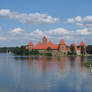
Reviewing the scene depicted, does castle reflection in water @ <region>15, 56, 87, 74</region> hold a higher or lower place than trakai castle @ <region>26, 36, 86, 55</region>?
lower

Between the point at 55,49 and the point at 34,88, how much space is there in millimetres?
102589

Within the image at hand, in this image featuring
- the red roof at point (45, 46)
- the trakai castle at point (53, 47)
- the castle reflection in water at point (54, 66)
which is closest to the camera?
the castle reflection in water at point (54, 66)

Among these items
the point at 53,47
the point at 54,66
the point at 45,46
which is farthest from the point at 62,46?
the point at 54,66

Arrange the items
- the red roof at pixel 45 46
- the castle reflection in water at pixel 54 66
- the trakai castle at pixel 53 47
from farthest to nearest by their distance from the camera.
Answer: the red roof at pixel 45 46, the trakai castle at pixel 53 47, the castle reflection in water at pixel 54 66

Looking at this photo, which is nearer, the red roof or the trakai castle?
the trakai castle

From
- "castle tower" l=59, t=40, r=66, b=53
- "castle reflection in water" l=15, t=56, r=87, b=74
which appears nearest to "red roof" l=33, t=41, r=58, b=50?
"castle tower" l=59, t=40, r=66, b=53

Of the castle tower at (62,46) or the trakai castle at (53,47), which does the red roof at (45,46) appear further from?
the castle tower at (62,46)

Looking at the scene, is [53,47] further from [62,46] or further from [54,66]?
[54,66]

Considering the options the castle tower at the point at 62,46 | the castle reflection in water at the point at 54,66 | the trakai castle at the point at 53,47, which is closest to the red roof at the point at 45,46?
the trakai castle at the point at 53,47

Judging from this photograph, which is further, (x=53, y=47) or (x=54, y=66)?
(x=53, y=47)

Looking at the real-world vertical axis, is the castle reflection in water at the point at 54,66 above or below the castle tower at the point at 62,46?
below

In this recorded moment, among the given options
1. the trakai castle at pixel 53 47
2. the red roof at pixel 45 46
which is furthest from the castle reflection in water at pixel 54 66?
the red roof at pixel 45 46

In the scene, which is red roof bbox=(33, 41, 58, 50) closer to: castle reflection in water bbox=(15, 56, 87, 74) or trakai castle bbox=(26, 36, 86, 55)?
trakai castle bbox=(26, 36, 86, 55)

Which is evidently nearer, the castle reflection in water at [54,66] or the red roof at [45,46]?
the castle reflection in water at [54,66]
